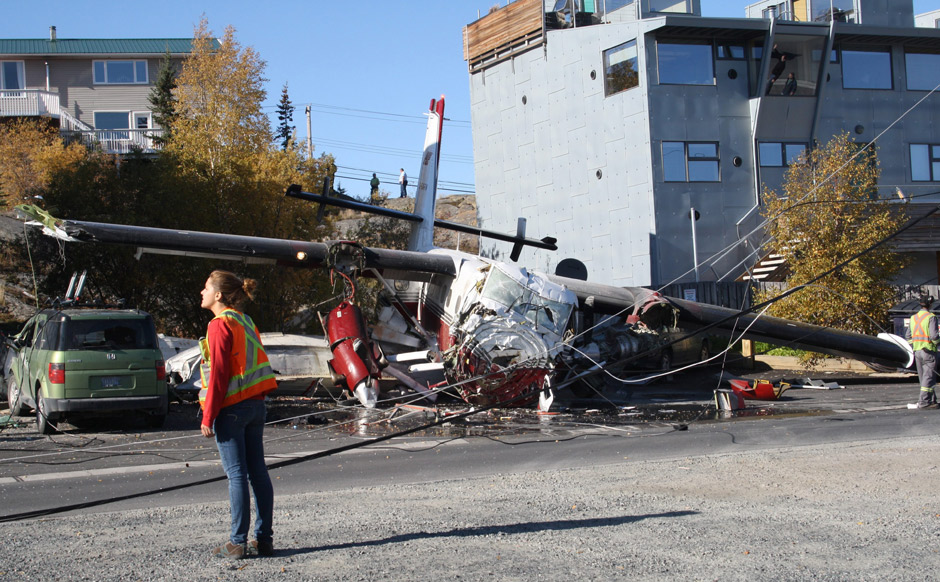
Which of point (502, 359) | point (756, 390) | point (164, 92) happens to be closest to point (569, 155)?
point (756, 390)

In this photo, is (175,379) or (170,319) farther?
(170,319)

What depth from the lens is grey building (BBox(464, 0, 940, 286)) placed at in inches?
1155

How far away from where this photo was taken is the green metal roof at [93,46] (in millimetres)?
46438

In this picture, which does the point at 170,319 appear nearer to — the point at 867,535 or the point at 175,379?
the point at 175,379

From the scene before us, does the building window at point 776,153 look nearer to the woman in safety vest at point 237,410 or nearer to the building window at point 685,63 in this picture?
the building window at point 685,63

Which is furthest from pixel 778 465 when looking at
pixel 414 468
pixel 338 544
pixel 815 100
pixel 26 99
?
pixel 26 99

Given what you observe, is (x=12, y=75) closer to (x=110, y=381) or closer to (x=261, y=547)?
(x=110, y=381)

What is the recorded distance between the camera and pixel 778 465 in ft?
29.0

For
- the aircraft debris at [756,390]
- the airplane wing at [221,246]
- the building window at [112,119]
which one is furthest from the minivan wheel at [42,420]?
the building window at [112,119]

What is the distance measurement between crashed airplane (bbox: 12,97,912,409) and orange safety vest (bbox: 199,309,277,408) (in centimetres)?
716

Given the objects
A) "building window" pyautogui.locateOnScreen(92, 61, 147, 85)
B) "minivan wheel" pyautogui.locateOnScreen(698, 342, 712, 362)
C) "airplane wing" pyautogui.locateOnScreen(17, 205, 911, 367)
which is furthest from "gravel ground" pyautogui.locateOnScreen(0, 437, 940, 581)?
"building window" pyautogui.locateOnScreen(92, 61, 147, 85)

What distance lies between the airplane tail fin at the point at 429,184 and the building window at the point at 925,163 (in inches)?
767

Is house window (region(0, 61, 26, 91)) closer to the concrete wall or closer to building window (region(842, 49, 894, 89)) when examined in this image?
the concrete wall

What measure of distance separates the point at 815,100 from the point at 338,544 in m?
29.2
